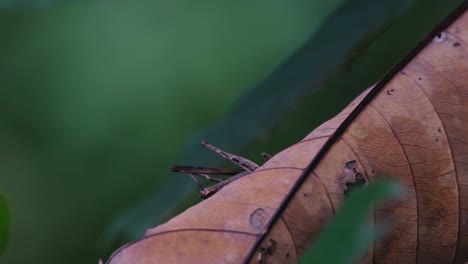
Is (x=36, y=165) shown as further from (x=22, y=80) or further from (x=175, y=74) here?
(x=175, y=74)

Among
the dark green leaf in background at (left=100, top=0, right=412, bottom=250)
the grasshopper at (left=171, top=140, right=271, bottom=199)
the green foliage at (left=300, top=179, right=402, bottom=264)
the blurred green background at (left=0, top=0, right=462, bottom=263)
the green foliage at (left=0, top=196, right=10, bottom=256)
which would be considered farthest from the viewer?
the blurred green background at (left=0, top=0, right=462, bottom=263)

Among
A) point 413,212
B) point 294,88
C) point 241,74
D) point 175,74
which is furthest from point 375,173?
point 175,74

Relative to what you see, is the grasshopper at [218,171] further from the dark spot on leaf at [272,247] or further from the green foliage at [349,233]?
the green foliage at [349,233]

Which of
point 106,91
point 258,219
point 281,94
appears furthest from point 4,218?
point 106,91

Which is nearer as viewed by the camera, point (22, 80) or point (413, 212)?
point (413, 212)

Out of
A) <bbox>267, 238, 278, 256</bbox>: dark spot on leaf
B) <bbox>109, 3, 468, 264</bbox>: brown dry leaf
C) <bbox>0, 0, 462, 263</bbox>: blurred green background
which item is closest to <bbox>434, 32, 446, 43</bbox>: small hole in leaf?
<bbox>109, 3, 468, 264</bbox>: brown dry leaf

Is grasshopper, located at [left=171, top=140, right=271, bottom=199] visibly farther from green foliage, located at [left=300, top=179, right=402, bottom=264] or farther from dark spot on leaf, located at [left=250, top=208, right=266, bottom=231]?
green foliage, located at [left=300, top=179, right=402, bottom=264]

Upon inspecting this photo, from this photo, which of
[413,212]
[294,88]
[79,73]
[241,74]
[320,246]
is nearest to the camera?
[320,246]

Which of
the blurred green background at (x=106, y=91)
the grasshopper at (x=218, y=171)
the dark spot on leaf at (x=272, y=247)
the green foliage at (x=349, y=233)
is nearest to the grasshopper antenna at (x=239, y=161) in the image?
the grasshopper at (x=218, y=171)
